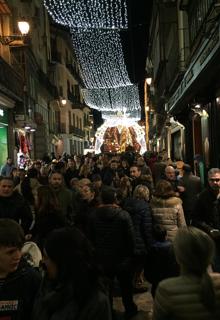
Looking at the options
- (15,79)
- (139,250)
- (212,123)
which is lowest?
(139,250)

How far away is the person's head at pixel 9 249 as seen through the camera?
289cm

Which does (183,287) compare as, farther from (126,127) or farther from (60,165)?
(126,127)

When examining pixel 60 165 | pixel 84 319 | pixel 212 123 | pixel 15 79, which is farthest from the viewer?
pixel 15 79

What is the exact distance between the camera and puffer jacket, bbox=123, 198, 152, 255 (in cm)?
634

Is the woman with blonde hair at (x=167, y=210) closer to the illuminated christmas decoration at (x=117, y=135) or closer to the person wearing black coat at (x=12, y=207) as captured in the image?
the person wearing black coat at (x=12, y=207)

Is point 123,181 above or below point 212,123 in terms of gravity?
below

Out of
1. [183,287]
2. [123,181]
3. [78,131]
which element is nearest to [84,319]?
[183,287]

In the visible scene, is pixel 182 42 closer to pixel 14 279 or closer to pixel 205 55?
pixel 205 55

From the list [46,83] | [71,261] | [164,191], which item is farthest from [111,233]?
[46,83]

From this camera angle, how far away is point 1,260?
2.89 m

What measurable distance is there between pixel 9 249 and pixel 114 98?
42.2 m

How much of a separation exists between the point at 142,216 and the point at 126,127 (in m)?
37.6

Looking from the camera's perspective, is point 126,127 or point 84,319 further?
point 126,127

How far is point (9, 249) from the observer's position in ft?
9.52
